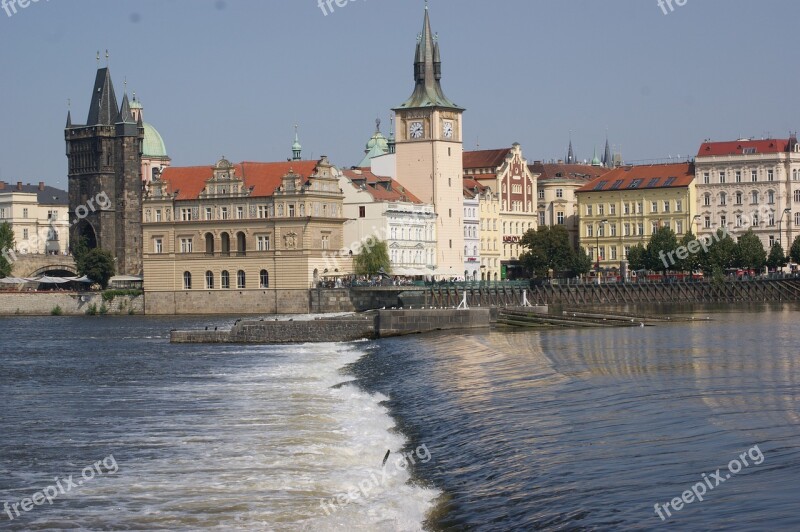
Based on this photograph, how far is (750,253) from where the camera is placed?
13975 cm

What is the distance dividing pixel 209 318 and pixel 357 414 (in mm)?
89122

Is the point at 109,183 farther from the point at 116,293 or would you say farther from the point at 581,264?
the point at 581,264

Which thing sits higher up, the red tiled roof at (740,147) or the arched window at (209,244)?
the red tiled roof at (740,147)

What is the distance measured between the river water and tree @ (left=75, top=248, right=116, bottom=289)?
333ft

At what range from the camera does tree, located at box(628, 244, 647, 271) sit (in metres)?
148

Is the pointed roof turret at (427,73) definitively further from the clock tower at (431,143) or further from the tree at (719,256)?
the tree at (719,256)

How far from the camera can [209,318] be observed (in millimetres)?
125500

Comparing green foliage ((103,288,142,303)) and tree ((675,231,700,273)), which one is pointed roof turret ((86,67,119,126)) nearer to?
green foliage ((103,288,142,303))

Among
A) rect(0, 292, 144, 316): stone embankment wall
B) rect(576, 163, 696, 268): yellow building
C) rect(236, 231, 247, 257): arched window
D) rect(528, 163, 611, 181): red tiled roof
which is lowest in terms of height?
rect(0, 292, 144, 316): stone embankment wall

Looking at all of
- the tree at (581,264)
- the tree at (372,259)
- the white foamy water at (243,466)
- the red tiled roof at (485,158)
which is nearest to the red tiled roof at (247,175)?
the tree at (372,259)

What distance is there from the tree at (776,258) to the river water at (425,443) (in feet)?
304

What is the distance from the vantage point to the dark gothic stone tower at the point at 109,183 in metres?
166

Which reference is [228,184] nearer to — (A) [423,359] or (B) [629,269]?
(B) [629,269]

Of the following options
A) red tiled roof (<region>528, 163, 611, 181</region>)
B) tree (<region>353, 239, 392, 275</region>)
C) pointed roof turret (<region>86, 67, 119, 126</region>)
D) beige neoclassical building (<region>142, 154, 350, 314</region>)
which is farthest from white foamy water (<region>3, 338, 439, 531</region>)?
red tiled roof (<region>528, 163, 611, 181</region>)
